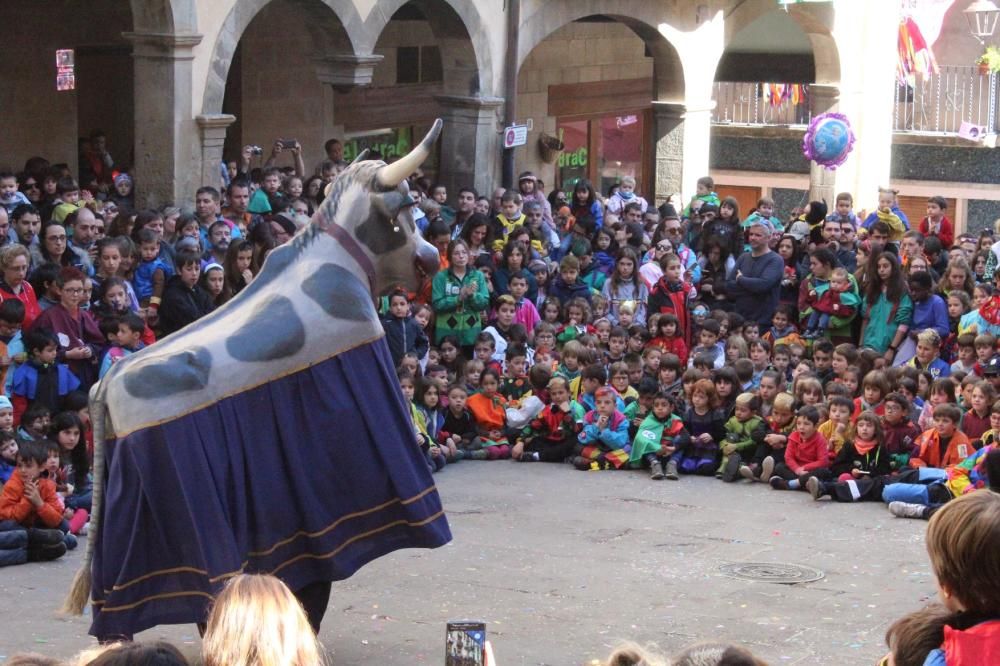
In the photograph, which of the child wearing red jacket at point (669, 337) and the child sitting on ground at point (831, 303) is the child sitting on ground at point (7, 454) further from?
the child sitting on ground at point (831, 303)

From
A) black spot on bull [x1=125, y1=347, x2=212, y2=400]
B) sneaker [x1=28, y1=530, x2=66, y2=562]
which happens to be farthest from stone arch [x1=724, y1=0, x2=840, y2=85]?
black spot on bull [x1=125, y1=347, x2=212, y2=400]

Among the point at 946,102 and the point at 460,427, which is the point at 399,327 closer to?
the point at 460,427

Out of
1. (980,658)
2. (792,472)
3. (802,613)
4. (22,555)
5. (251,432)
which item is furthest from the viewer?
(792,472)

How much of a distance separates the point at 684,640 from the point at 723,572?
1443 mm

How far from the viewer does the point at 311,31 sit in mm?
17156

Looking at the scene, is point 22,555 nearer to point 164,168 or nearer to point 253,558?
point 253,558

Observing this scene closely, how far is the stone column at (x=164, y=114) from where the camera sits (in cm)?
1494

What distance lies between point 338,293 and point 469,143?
11.4 m

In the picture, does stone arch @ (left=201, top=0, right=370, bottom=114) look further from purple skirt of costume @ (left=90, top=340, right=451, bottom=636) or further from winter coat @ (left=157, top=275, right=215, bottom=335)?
purple skirt of costume @ (left=90, top=340, right=451, bottom=636)

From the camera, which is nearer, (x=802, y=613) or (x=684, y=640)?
(x=684, y=640)

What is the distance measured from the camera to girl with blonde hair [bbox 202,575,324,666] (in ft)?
12.4

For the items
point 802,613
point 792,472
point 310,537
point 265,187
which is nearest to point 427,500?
point 310,537

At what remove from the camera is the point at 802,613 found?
9188 mm

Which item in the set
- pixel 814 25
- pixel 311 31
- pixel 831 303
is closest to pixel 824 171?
pixel 814 25
